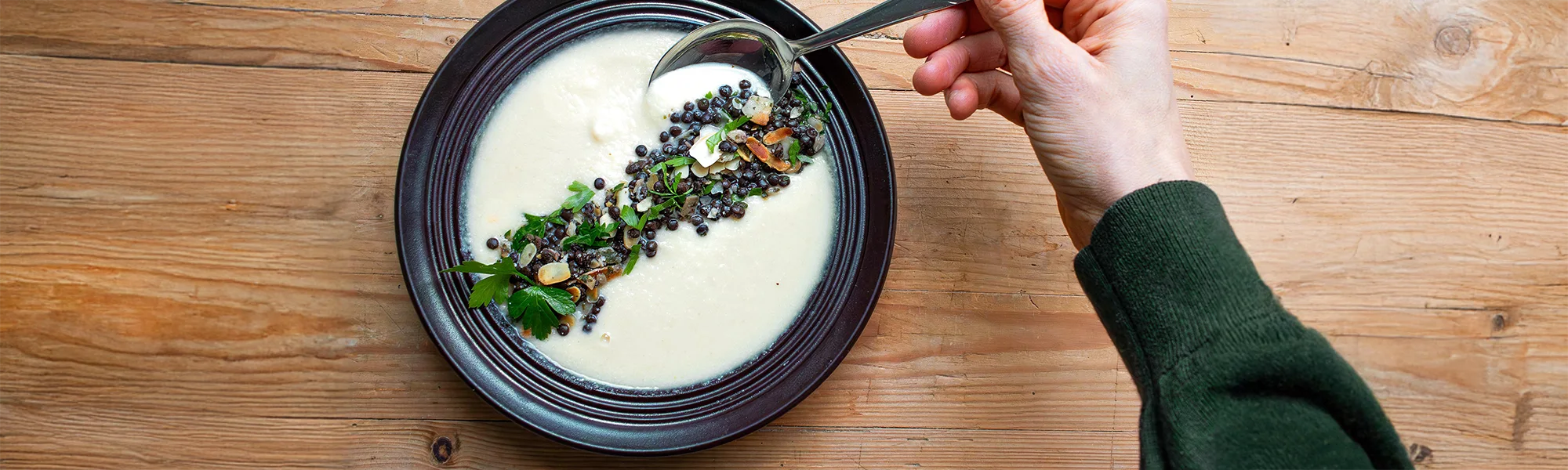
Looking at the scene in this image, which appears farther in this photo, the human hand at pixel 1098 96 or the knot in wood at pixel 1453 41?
the knot in wood at pixel 1453 41

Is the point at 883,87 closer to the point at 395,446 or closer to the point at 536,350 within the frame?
the point at 536,350

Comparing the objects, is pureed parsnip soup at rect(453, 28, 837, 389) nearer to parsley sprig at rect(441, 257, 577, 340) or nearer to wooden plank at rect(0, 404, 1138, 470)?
parsley sprig at rect(441, 257, 577, 340)

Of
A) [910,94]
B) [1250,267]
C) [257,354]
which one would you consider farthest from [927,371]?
[257,354]

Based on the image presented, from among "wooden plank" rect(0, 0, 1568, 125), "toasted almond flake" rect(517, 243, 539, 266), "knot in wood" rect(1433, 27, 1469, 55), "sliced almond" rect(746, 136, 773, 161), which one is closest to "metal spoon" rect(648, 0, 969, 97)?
"sliced almond" rect(746, 136, 773, 161)

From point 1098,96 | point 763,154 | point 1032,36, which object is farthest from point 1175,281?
point 763,154

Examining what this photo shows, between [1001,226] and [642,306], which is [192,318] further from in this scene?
[1001,226]

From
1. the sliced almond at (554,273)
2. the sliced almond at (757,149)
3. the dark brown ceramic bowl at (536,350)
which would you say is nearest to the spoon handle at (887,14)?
the dark brown ceramic bowl at (536,350)

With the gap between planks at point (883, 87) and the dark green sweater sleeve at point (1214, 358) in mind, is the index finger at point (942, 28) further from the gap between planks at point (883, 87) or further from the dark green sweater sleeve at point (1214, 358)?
the dark green sweater sleeve at point (1214, 358)
